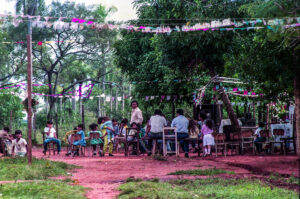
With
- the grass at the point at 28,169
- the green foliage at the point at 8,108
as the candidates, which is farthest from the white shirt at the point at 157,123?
the green foliage at the point at 8,108

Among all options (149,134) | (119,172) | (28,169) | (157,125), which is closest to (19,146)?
(149,134)

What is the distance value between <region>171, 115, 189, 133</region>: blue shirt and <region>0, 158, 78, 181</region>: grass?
4.32m

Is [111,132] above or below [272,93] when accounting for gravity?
below

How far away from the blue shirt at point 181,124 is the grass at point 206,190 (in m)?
6.97

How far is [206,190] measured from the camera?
24.4ft

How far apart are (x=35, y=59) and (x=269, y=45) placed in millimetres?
26923

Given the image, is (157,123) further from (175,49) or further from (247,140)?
(247,140)

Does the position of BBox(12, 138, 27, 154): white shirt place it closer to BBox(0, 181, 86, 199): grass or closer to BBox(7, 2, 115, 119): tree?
BBox(0, 181, 86, 199): grass

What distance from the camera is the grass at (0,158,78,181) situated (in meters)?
9.87

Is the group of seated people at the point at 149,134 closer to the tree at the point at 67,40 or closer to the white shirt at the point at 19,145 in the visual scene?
the white shirt at the point at 19,145

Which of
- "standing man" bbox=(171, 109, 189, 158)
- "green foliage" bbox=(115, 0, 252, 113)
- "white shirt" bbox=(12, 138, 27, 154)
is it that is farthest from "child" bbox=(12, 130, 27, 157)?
"green foliage" bbox=(115, 0, 252, 113)

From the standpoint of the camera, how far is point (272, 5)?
384 inches

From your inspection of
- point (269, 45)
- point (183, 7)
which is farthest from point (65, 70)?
point (269, 45)

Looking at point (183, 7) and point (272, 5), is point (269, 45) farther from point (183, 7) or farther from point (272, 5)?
point (183, 7)
